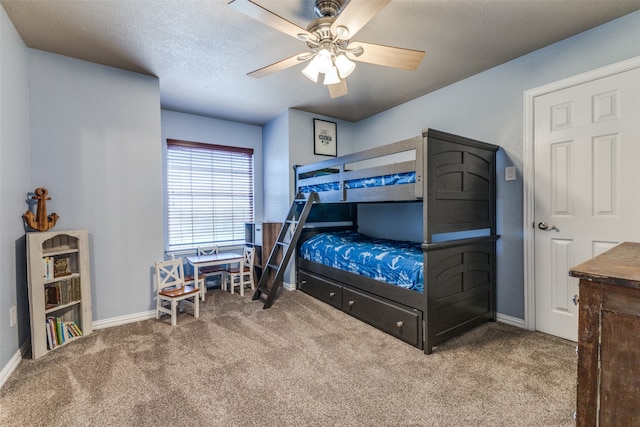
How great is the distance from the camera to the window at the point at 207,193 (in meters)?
3.90

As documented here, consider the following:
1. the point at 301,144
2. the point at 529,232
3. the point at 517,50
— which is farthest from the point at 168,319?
the point at 517,50

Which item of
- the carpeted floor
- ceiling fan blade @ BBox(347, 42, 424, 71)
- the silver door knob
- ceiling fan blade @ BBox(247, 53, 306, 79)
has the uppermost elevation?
ceiling fan blade @ BBox(247, 53, 306, 79)

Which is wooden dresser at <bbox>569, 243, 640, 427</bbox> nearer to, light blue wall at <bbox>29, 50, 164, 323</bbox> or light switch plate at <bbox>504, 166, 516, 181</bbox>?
light switch plate at <bbox>504, 166, 516, 181</bbox>

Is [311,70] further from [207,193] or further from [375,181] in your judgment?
[207,193]

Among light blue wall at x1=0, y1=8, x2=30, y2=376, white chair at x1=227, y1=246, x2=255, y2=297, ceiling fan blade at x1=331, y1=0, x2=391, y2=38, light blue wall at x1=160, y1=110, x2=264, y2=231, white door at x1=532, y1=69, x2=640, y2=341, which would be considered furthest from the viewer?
light blue wall at x1=160, y1=110, x2=264, y2=231

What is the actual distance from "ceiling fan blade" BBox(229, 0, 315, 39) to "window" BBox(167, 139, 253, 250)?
2.81m

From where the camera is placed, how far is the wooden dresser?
82 centimetres

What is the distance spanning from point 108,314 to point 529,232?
3.89 metres

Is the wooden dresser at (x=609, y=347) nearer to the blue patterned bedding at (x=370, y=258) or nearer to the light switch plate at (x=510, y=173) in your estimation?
the blue patterned bedding at (x=370, y=258)

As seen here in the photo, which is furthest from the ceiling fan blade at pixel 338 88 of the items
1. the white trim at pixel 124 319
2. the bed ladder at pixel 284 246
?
the white trim at pixel 124 319

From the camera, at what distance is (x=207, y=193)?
4.15 m

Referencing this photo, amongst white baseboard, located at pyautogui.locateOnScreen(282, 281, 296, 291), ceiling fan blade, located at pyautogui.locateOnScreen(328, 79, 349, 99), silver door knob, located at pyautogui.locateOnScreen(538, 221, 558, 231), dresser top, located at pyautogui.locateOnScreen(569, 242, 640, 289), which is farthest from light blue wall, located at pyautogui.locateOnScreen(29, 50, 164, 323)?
silver door knob, located at pyautogui.locateOnScreen(538, 221, 558, 231)

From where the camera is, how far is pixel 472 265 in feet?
8.41

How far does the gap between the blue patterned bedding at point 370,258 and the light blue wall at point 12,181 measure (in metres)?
2.58
